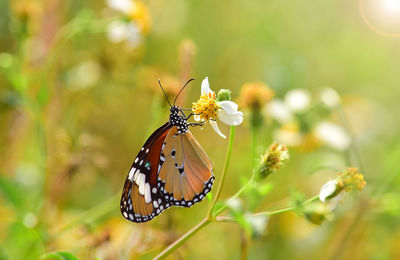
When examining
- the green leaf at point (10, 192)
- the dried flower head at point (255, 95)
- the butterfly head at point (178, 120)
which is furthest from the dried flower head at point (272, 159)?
the green leaf at point (10, 192)

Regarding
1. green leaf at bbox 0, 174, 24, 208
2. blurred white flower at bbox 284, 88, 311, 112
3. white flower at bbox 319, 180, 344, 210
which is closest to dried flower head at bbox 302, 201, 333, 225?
white flower at bbox 319, 180, 344, 210

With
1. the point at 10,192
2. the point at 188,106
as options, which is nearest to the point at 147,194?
the point at 10,192

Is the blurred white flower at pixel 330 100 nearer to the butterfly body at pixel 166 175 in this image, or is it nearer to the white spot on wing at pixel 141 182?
the butterfly body at pixel 166 175

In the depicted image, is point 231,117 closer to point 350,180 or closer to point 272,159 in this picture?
point 272,159

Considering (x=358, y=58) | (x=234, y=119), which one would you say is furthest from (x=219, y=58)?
(x=234, y=119)

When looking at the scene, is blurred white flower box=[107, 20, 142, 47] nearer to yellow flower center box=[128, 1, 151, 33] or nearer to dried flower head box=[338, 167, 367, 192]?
yellow flower center box=[128, 1, 151, 33]

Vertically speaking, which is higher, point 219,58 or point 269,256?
point 219,58

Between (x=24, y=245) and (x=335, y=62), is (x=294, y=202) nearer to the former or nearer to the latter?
(x=24, y=245)
